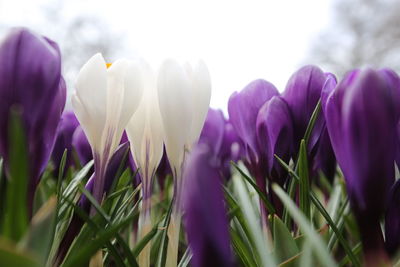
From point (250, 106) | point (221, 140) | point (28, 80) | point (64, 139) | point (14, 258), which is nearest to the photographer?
point (14, 258)

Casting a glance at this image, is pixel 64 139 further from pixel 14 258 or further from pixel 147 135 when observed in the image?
pixel 14 258

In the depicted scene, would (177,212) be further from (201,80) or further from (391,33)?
(391,33)

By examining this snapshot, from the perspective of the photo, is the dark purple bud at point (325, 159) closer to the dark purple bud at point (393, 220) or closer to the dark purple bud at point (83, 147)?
the dark purple bud at point (393, 220)

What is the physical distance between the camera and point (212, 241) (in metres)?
0.22

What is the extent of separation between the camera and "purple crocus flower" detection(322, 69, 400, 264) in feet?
0.90

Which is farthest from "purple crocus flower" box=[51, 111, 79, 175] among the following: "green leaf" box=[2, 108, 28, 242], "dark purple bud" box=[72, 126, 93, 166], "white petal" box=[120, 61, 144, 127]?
"green leaf" box=[2, 108, 28, 242]

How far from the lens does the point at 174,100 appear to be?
0.39m

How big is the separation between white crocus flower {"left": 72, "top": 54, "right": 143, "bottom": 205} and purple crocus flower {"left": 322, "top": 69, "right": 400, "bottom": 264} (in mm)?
182

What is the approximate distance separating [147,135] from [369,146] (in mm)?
217

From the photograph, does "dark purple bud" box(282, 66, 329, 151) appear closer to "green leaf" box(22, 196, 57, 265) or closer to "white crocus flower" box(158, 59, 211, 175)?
"white crocus flower" box(158, 59, 211, 175)

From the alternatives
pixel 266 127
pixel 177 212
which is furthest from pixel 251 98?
pixel 177 212

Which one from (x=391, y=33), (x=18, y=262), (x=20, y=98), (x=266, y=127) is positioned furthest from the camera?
(x=391, y=33)

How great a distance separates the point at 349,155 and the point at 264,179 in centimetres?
26

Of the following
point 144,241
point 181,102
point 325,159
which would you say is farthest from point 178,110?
point 325,159
